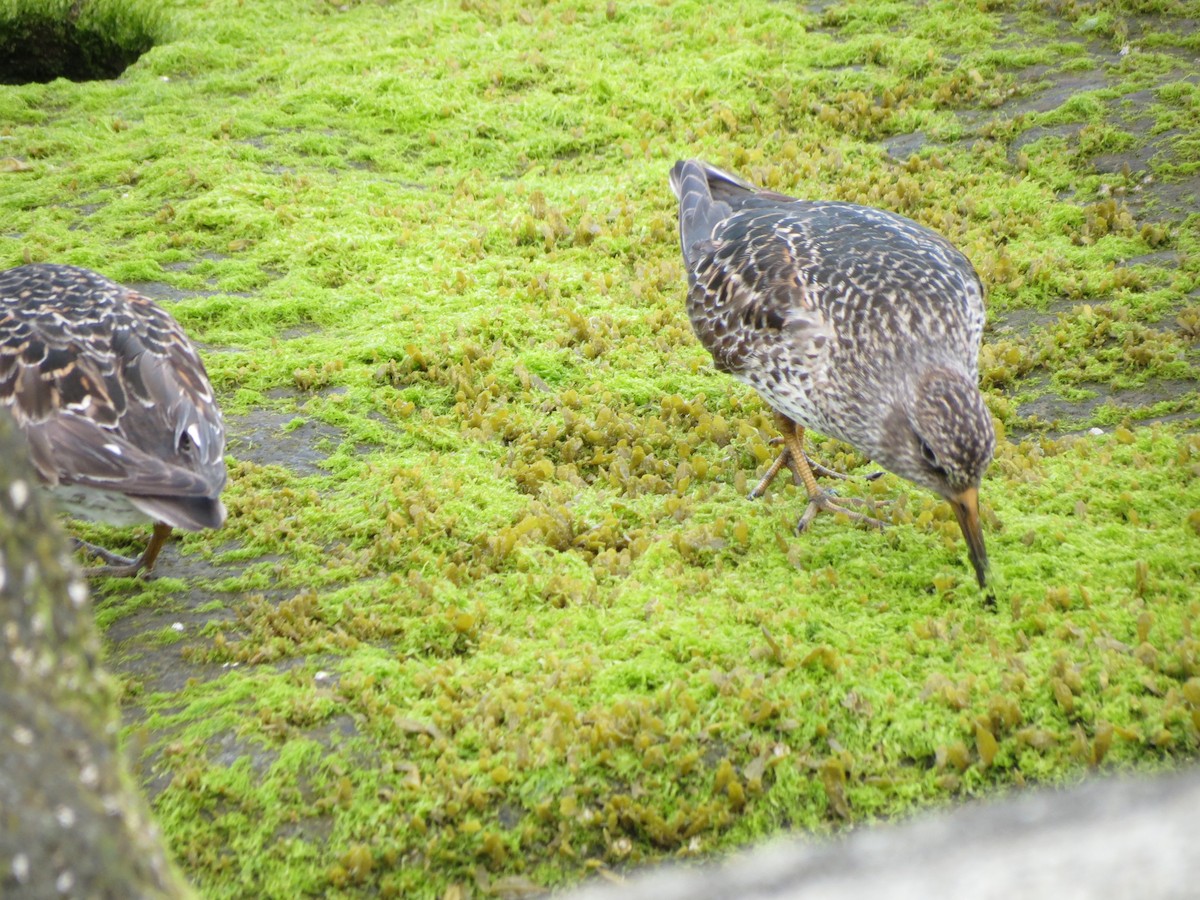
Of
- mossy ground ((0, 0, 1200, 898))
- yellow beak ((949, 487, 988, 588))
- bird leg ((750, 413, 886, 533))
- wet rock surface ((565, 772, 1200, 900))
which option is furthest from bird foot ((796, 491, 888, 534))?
wet rock surface ((565, 772, 1200, 900))

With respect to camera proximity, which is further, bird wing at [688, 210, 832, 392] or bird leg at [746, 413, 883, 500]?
bird leg at [746, 413, 883, 500]

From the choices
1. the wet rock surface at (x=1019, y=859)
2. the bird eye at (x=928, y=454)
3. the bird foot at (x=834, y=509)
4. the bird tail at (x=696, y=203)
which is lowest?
the bird foot at (x=834, y=509)

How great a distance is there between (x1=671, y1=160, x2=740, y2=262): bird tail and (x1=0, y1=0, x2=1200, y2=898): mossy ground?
3.50 ft

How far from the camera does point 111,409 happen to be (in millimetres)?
5867

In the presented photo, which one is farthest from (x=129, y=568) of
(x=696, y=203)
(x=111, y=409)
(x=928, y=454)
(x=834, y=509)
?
(x=696, y=203)

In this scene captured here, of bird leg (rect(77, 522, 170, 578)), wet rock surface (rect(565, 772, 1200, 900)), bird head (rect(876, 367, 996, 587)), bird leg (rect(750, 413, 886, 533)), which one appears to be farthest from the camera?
bird leg (rect(750, 413, 886, 533))

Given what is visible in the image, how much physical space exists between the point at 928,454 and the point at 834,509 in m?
1.14

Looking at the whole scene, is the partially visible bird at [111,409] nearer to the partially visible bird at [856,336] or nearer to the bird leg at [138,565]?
the bird leg at [138,565]

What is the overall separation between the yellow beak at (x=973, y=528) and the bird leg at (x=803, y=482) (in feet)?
2.99

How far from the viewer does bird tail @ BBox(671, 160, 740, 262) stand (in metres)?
8.42

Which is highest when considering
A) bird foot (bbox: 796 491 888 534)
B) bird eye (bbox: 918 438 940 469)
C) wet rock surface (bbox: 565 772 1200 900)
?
wet rock surface (bbox: 565 772 1200 900)

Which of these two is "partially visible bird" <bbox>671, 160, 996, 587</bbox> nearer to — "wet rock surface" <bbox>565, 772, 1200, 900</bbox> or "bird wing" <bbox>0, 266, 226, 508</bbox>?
"bird wing" <bbox>0, 266, 226, 508</bbox>

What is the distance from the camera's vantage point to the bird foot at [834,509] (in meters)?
6.83

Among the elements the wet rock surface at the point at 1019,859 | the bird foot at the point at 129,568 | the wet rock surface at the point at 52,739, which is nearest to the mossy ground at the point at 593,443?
the bird foot at the point at 129,568
